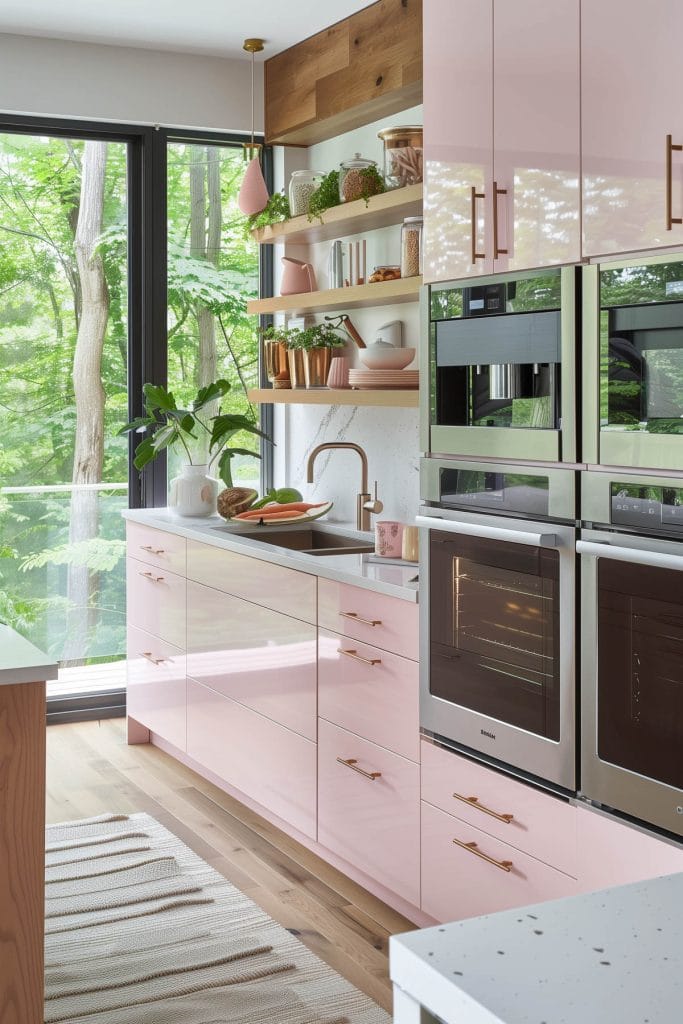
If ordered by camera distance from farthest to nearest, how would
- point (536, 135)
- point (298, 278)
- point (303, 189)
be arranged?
point (298, 278) < point (303, 189) < point (536, 135)

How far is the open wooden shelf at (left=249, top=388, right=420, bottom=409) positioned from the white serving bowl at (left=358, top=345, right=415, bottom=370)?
3.9 inches

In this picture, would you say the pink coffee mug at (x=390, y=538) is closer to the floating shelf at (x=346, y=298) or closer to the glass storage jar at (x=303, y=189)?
the floating shelf at (x=346, y=298)

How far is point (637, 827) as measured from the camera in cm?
223

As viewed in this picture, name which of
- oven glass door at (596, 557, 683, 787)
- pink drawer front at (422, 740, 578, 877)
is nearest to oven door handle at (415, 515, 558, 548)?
oven glass door at (596, 557, 683, 787)

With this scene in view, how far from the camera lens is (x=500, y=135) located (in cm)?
254

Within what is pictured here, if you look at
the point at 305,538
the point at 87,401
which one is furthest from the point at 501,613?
the point at 87,401

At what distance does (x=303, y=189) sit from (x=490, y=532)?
220 centimetres

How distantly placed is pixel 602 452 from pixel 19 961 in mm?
1477

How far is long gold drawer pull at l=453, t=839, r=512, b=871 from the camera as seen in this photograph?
2.61 meters

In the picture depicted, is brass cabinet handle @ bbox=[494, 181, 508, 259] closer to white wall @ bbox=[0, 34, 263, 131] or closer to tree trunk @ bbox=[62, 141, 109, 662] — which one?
white wall @ bbox=[0, 34, 263, 131]

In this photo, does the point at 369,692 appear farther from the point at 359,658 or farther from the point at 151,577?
the point at 151,577

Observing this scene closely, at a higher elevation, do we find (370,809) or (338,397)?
(338,397)

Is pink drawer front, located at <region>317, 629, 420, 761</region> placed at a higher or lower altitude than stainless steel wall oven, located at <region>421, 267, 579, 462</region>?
lower

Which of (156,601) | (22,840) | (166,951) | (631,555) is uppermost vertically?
(631,555)
